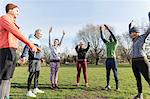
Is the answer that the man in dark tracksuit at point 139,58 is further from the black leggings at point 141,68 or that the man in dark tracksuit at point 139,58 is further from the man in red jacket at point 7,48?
the man in red jacket at point 7,48

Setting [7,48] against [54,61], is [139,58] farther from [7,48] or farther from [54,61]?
[7,48]

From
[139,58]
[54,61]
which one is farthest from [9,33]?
[54,61]

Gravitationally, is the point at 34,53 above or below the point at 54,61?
above

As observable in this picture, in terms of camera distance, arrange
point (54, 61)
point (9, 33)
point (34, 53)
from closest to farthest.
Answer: point (9, 33) → point (34, 53) → point (54, 61)

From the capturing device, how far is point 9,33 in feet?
18.2

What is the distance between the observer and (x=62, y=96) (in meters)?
9.12

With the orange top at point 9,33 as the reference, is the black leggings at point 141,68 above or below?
below

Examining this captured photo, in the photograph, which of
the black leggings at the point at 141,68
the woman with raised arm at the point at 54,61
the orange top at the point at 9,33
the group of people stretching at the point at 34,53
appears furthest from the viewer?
the woman with raised arm at the point at 54,61

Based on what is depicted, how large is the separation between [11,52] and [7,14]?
2.56 feet

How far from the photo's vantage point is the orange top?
5327mm

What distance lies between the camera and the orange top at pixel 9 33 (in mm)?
5327

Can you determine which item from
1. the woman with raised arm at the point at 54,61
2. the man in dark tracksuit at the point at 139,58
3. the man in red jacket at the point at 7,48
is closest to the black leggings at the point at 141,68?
the man in dark tracksuit at the point at 139,58

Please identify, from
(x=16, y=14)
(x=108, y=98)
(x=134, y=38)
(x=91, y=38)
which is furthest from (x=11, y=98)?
(x=91, y=38)

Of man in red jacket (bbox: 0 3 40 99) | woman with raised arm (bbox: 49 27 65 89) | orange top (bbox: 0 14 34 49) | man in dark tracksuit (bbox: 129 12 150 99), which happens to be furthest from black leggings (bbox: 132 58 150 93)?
orange top (bbox: 0 14 34 49)
